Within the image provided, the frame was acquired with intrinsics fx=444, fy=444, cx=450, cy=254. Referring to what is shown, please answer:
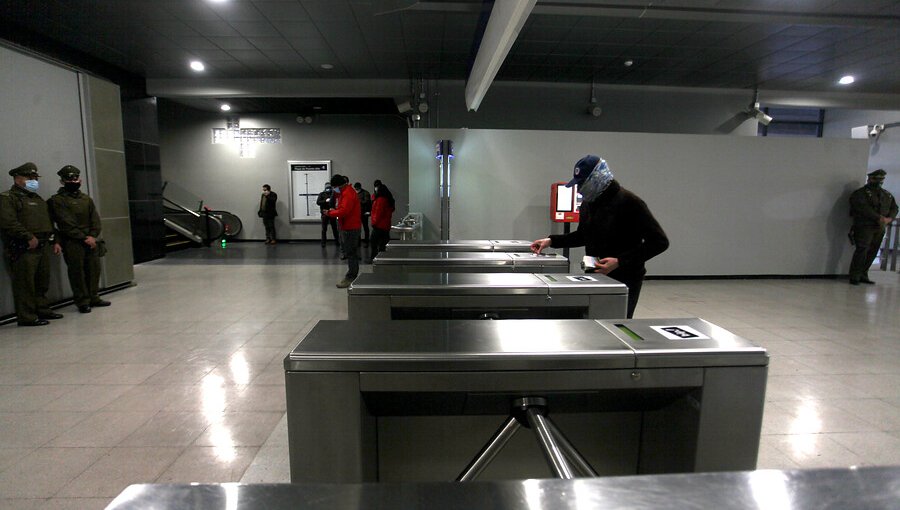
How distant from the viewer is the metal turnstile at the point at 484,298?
6.66 feet

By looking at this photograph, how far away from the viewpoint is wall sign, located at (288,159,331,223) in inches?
452

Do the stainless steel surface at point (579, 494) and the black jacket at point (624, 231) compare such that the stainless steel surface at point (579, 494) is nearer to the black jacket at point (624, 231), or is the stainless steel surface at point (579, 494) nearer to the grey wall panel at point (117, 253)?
the black jacket at point (624, 231)

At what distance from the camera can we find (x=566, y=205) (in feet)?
21.2

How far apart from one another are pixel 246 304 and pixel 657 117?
26.5 feet

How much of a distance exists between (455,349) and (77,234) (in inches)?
207

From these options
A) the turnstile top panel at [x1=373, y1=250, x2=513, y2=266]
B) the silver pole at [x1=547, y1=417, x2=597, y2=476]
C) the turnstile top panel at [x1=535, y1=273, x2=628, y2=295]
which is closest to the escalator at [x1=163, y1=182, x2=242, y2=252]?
the turnstile top panel at [x1=373, y1=250, x2=513, y2=266]

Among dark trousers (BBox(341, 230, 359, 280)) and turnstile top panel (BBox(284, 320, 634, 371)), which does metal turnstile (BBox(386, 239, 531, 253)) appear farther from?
turnstile top panel (BBox(284, 320, 634, 371))

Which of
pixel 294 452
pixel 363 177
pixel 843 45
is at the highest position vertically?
pixel 843 45

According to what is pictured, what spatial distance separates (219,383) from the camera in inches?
116

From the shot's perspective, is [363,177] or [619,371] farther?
[363,177]

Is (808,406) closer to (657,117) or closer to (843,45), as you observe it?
(843,45)

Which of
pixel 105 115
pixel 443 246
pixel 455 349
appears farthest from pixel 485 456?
pixel 105 115

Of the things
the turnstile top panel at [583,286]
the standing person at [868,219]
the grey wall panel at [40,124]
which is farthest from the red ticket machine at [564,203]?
the grey wall panel at [40,124]

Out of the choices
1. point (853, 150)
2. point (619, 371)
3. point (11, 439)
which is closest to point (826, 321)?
point (853, 150)
